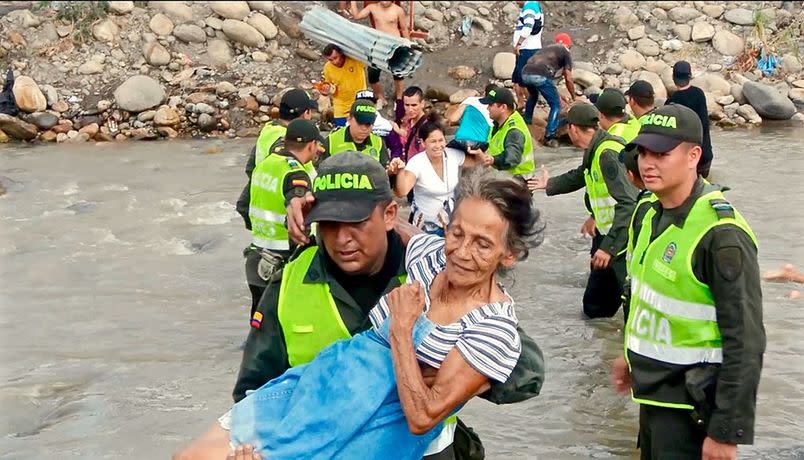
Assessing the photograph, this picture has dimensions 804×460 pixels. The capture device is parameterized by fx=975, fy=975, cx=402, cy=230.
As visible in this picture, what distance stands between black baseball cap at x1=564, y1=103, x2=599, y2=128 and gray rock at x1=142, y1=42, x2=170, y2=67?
1107 centimetres

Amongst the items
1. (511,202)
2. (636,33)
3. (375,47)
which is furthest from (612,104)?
(636,33)

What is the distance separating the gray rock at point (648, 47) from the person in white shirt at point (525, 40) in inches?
120

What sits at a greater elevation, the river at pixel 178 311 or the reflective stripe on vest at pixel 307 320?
the reflective stripe on vest at pixel 307 320

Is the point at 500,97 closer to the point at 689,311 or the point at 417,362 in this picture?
the point at 689,311

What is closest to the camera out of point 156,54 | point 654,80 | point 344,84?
point 344,84

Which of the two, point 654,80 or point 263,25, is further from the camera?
point 263,25

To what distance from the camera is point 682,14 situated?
18.4 metres

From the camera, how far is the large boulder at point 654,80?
16016mm

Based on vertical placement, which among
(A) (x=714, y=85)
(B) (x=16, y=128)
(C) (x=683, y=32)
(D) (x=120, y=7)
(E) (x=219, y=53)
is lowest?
(B) (x=16, y=128)

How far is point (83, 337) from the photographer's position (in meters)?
8.14

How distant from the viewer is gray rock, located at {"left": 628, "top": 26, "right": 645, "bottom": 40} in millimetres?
18109

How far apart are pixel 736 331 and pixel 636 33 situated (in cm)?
1543

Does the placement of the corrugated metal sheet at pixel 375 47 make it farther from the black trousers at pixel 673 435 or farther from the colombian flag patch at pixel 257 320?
the colombian flag patch at pixel 257 320

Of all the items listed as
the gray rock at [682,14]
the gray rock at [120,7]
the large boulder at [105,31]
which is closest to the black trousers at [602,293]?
the gray rock at [682,14]
